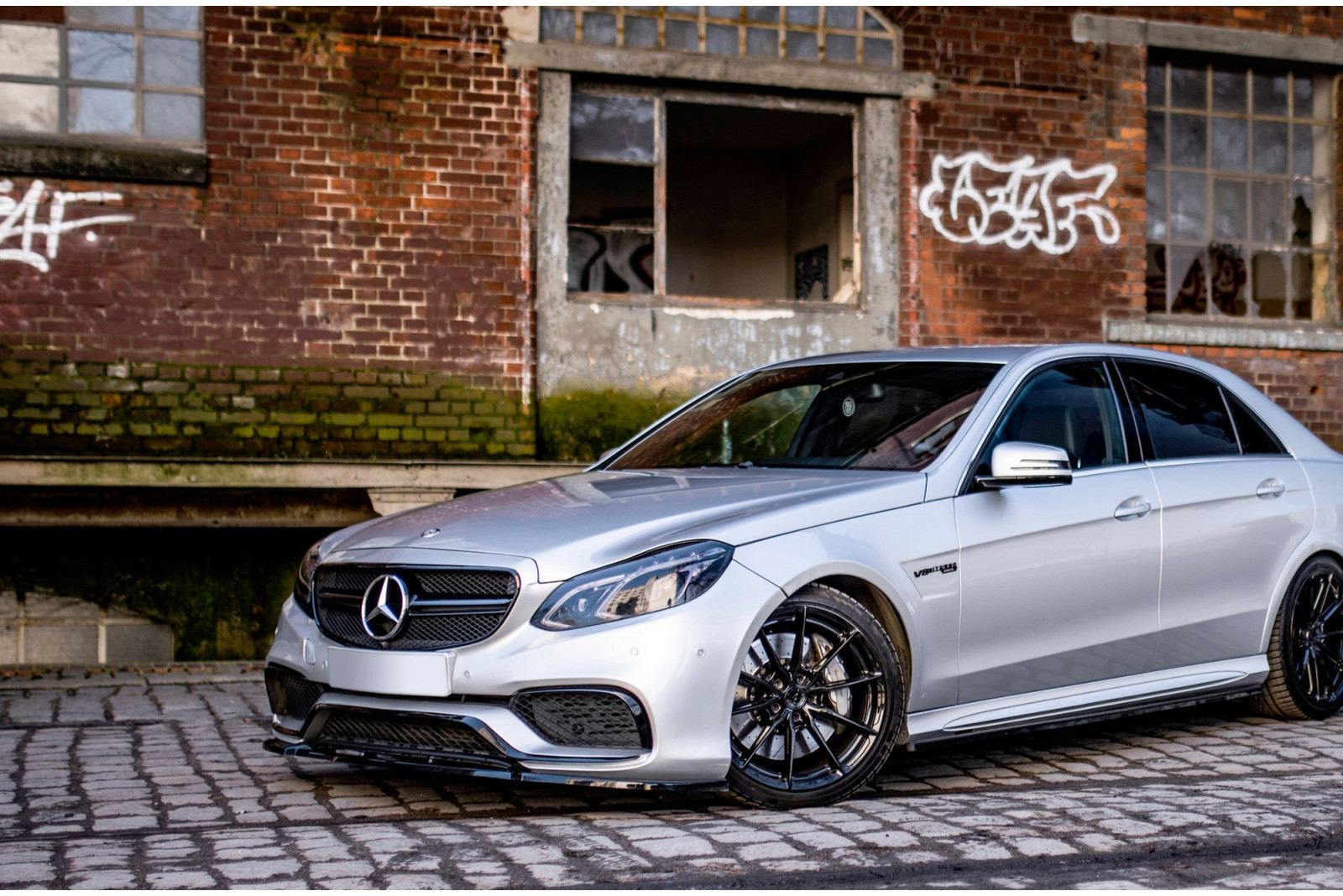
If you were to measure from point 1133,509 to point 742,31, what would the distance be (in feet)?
19.8

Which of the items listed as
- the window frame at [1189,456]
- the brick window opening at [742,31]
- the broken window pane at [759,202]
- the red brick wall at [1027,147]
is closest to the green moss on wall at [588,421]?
the broken window pane at [759,202]

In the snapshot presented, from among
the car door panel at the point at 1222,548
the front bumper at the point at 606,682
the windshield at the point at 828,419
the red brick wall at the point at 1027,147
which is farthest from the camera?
the red brick wall at the point at 1027,147

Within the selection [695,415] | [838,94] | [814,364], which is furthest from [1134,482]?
[838,94]

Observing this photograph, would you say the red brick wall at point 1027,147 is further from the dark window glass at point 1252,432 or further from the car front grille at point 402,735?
the car front grille at point 402,735

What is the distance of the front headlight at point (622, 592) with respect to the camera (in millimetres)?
4551

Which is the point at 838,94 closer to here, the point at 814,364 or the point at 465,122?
the point at 465,122

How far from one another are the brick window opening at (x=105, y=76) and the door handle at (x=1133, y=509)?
6478 millimetres

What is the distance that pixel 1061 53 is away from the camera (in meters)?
11.4

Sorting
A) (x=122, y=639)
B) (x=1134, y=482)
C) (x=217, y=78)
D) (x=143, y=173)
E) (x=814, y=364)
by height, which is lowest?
(x=122, y=639)

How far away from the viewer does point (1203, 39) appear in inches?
466

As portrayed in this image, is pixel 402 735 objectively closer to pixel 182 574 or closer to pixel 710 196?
pixel 182 574

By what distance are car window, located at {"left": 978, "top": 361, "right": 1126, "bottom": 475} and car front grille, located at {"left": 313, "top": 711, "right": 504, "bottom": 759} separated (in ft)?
7.32

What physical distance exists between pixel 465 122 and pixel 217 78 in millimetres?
1573

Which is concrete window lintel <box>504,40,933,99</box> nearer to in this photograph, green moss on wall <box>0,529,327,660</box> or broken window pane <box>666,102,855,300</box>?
broken window pane <box>666,102,855,300</box>
